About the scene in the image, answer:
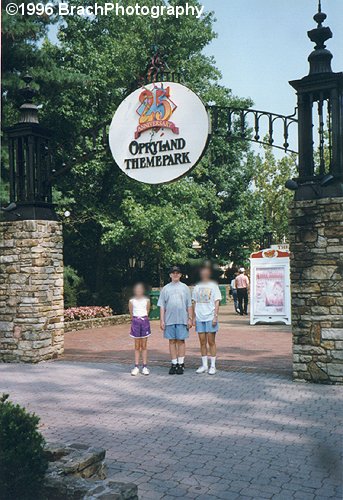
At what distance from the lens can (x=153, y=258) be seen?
21094 mm

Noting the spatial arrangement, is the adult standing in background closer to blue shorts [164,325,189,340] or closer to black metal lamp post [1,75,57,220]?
black metal lamp post [1,75,57,220]

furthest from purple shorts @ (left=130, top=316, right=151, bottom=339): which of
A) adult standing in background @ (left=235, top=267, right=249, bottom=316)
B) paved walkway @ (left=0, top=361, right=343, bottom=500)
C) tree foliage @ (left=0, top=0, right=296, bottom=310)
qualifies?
adult standing in background @ (left=235, top=267, right=249, bottom=316)

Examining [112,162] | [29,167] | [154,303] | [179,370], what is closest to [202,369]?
[179,370]

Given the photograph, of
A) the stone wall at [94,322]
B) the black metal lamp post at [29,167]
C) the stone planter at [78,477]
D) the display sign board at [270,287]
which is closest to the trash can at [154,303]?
the stone wall at [94,322]

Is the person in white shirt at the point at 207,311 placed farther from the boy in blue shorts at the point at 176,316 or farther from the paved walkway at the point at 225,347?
the paved walkway at the point at 225,347

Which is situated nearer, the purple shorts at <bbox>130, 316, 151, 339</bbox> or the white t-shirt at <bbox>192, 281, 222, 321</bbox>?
the white t-shirt at <bbox>192, 281, 222, 321</bbox>

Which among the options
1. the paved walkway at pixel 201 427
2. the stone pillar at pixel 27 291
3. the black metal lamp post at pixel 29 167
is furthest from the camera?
the black metal lamp post at pixel 29 167

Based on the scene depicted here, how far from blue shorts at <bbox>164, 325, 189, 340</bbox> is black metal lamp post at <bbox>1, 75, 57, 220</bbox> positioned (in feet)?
11.6

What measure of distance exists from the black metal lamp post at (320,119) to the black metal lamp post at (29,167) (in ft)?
16.4

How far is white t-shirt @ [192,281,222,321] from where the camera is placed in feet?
29.3

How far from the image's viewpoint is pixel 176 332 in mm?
8930

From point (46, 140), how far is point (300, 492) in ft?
28.8

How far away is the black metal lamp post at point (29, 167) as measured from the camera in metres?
10.7

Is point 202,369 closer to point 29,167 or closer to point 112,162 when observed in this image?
point 29,167
